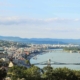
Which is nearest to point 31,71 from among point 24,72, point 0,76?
point 24,72

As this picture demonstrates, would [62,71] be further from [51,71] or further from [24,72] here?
[24,72]

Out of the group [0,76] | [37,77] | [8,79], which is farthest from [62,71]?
[0,76]

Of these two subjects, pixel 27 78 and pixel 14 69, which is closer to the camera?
pixel 27 78

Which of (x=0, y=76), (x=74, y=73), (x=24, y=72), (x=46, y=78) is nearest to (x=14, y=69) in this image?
(x=24, y=72)

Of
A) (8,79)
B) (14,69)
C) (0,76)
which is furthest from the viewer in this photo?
(14,69)

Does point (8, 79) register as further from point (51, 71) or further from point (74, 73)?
point (74, 73)

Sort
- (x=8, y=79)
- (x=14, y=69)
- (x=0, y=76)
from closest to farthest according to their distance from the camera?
(x=0, y=76)
(x=8, y=79)
(x=14, y=69)

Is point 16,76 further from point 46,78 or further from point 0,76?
point 0,76

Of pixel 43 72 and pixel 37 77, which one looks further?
→ pixel 43 72
